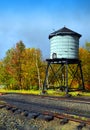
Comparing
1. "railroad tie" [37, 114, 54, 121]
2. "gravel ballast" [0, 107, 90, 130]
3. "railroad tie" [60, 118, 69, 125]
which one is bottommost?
"gravel ballast" [0, 107, 90, 130]

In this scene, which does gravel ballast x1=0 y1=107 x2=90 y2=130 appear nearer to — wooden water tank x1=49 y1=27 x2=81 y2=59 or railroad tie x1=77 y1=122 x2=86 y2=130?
railroad tie x1=77 y1=122 x2=86 y2=130

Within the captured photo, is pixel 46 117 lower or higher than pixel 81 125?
higher

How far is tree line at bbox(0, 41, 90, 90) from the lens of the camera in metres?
55.0

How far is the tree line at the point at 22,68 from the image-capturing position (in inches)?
2164

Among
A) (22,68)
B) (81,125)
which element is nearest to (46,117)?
(81,125)

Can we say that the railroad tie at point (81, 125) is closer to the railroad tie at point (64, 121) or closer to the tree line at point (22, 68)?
the railroad tie at point (64, 121)


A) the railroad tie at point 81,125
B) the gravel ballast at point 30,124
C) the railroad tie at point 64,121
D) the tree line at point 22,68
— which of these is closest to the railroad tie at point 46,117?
the gravel ballast at point 30,124

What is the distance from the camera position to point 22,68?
56469mm

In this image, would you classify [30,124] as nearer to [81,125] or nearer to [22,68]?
[81,125]

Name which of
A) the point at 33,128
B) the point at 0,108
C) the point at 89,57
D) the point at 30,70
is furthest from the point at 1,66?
the point at 33,128

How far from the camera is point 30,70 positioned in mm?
54125

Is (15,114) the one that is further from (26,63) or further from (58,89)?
(26,63)

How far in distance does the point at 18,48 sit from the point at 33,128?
165 feet

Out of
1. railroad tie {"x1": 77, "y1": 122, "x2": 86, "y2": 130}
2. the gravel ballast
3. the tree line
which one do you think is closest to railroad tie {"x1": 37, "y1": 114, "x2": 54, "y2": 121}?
the gravel ballast
